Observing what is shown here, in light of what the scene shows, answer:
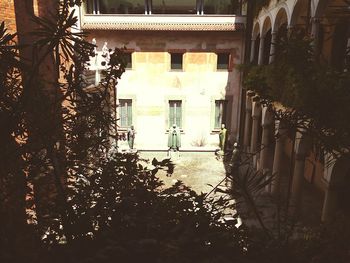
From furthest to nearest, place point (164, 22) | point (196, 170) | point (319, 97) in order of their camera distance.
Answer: point (164, 22)
point (196, 170)
point (319, 97)

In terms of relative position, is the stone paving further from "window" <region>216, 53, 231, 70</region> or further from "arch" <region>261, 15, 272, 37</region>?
"arch" <region>261, 15, 272, 37</region>

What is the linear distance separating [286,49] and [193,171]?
1128cm

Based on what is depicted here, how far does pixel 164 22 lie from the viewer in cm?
1694

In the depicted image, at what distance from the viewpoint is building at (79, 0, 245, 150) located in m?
17.0

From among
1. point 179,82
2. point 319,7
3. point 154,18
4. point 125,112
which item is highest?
point 154,18

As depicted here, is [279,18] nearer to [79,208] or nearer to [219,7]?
[219,7]

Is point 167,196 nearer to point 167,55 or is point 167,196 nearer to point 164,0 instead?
point 167,55

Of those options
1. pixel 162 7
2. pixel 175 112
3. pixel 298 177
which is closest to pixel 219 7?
pixel 162 7

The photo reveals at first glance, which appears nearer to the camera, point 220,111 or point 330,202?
point 330,202

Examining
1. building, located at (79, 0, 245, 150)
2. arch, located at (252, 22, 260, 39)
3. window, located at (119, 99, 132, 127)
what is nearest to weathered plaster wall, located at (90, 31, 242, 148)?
building, located at (79, 0, 245, 150)

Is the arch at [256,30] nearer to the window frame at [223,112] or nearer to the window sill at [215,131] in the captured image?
the window frame at [223,112]

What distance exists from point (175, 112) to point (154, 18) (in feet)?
16.8

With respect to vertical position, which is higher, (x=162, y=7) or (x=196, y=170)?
(x=162, y=7)

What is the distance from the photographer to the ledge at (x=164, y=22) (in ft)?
55.2
